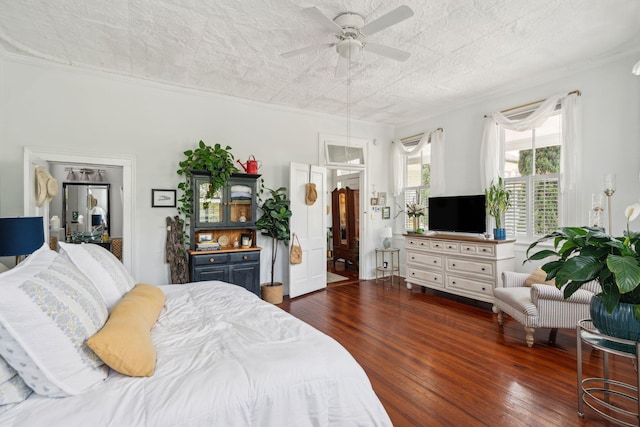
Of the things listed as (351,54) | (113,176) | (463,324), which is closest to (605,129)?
(463,324)

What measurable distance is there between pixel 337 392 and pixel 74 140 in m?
4.08

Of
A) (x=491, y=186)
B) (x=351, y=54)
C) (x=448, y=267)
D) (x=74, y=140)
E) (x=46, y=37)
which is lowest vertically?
(x=448, y=267)

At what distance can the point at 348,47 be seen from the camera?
9.73ft

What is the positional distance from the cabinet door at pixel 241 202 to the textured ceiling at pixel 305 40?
132 cm

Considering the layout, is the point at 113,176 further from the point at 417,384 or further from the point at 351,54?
the point at 417,384

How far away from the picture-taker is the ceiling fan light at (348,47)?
2.91 meters

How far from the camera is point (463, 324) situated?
3762mm

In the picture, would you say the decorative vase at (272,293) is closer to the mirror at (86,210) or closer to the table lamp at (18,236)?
the table lamp at (18,236)

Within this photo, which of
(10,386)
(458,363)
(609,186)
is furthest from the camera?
(609,186)

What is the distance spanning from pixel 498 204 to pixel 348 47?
3.02m

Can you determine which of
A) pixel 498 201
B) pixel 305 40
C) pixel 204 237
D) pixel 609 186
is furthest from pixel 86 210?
pixel 609 186

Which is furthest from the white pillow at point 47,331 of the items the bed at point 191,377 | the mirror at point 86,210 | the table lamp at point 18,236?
the mirror at point 86,210

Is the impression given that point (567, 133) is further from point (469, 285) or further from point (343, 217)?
point (343, 217)

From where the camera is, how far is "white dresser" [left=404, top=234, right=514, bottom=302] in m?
Answer: 4.25
